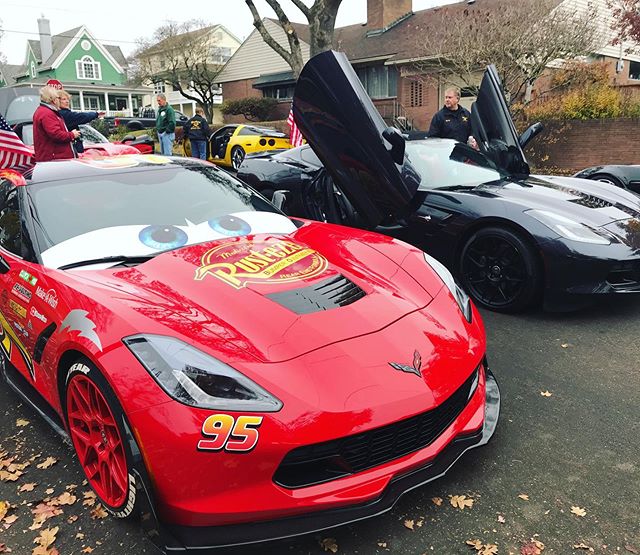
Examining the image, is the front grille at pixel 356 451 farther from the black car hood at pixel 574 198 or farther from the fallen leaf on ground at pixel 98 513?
the black car hood at pixel 574 198

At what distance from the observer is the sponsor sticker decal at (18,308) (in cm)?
264

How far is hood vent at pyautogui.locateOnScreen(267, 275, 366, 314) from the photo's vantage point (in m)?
2.33

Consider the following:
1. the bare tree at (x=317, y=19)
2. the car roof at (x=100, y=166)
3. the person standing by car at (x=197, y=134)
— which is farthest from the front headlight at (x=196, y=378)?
the bare tree at (x=317, y=19)

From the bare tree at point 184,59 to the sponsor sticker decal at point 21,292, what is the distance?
114 feet

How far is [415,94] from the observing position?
23031 millimetres

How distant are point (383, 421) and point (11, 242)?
218 centimetres

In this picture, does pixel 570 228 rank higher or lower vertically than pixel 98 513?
higher

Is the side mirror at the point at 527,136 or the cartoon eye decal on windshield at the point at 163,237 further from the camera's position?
the side mirror at the point at 527,136

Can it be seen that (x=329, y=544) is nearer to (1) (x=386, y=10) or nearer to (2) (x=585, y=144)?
(2) (x=585, y=144)

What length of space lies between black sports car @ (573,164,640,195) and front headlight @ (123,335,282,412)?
24.4 feet

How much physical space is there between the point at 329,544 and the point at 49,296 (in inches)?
61.5

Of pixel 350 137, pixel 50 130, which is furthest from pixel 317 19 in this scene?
pixel 350 137

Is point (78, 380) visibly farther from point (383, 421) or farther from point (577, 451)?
point (577, 451)

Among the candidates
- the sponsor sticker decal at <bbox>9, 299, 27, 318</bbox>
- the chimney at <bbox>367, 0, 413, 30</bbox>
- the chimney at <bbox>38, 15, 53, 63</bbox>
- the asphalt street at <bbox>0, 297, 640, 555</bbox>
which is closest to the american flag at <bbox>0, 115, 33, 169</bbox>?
the asphalt street at <bbox>0, 297, 640, 555</bbox>
